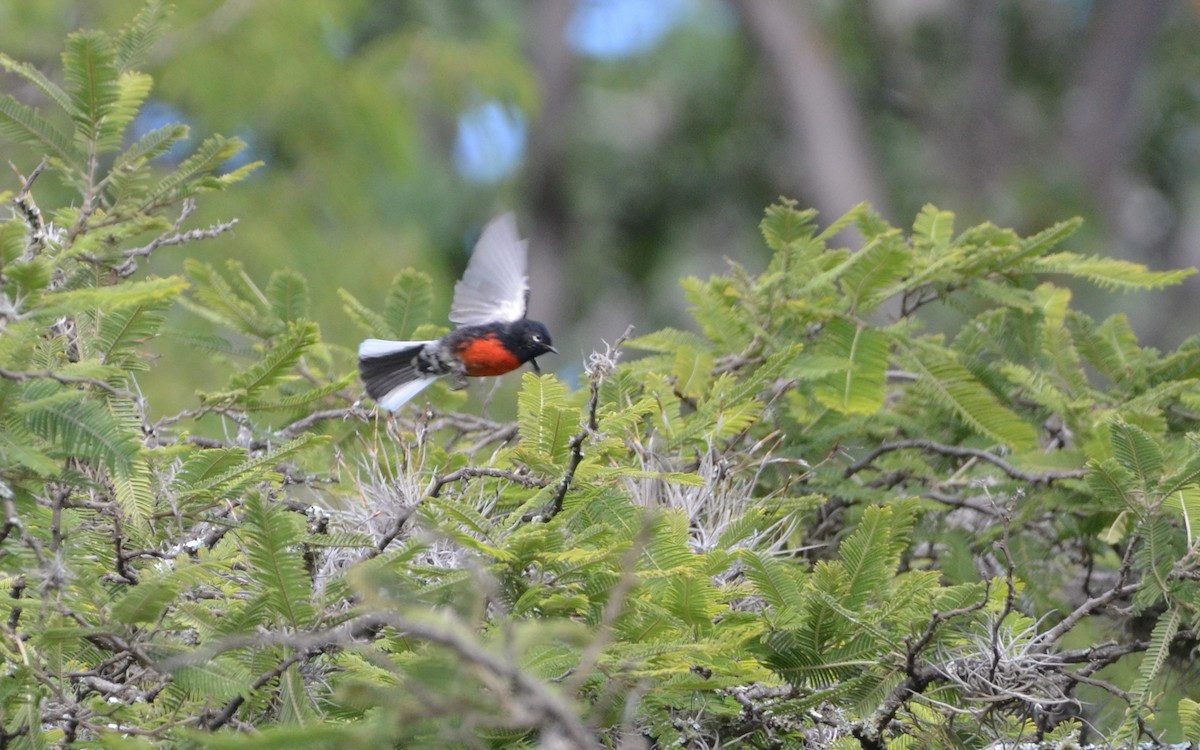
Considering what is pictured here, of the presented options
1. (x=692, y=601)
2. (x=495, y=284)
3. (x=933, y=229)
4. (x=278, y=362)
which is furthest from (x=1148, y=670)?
(x=495, y=284)

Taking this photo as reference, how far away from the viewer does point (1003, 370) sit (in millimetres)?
2918

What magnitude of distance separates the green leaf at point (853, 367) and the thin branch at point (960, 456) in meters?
0.18

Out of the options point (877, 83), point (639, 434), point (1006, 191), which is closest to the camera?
point (639, 434)

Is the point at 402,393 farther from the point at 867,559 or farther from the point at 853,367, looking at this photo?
the point at 867,559

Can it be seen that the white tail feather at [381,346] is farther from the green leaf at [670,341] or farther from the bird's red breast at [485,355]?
the green leaf at [670,341]

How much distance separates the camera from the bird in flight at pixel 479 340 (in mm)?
3230

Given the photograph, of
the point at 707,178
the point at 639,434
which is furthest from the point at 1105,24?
the point at 639,434

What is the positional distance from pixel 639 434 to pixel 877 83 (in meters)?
14.3

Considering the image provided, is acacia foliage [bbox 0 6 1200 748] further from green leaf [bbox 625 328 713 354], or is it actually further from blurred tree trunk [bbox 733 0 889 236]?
blurred tree trunk [bbox 733 0 889 236]

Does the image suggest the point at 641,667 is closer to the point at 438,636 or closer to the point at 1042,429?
the point at 438,636

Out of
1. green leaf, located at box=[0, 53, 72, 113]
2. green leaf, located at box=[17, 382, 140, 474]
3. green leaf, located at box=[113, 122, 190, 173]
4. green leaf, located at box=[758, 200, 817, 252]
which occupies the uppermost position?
green leaf, located at box=[0, 53, 72, 113]

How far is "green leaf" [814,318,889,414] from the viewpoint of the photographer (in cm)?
273

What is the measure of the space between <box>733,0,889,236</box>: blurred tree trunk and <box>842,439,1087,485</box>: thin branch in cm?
1000

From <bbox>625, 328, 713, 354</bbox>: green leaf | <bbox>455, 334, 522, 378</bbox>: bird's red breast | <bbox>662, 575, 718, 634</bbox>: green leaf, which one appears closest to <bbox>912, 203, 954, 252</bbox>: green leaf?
<bbox>625, 328, 713, 354</bbox>: green leaf
